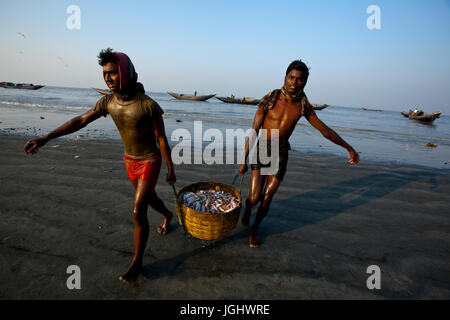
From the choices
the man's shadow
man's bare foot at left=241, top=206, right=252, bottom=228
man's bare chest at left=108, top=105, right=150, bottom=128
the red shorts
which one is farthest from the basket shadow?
man's bare chest at left=108, top=105, right=150, bottom=128

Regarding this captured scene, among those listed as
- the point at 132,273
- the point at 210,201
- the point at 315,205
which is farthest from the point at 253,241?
the point at 315,205

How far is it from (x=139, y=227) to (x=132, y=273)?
1.83 feet

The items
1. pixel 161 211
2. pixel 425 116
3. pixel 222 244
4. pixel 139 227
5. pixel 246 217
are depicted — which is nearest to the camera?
pixel 139 227

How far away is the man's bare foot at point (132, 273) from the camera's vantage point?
251 centimetres

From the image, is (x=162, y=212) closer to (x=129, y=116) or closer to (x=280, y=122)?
(x=129, y=116)

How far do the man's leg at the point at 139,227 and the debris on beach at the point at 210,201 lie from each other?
784mm

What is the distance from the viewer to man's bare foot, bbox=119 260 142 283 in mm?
2507

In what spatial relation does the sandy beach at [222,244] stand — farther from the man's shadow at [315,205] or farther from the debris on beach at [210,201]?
the debris on beach at [210,201]

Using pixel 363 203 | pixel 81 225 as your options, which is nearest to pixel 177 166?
pixel 81 225

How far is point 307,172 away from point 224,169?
265cm

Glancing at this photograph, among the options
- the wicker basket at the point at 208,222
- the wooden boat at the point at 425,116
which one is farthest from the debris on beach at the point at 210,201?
the wooden boat at the point at 425,116

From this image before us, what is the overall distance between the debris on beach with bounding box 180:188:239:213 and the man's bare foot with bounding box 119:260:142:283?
3.26 ft

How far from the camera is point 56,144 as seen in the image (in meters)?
7.70

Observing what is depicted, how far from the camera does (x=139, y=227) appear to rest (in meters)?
2.50
